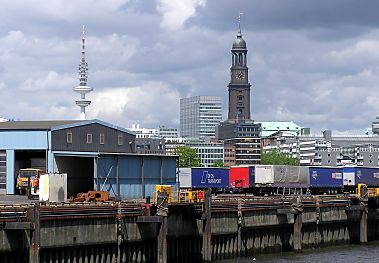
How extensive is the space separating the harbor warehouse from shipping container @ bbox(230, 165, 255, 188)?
20310 millimetres

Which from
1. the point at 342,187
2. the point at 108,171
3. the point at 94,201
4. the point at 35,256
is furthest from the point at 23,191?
the point at 342,187

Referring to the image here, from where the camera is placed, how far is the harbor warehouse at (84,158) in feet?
299

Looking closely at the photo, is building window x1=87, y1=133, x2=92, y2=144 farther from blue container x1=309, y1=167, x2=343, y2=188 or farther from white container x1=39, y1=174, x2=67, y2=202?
blue container x1=309, y1=167, x2=343, y2=188

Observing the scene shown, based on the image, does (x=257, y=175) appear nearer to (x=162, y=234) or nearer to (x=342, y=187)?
(x=342, y=187)

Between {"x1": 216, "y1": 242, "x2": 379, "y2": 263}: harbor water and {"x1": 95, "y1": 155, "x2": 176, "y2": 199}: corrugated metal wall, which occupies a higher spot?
{"x1": 95, "y1": 155, "x2": 176, "y2": 199}: corrugated metal wall

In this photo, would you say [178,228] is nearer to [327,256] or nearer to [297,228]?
[297,228]

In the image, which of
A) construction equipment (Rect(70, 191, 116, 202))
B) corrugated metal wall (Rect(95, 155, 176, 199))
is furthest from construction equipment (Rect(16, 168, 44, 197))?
construction equipment (Rect(70, 191, 116, 202))

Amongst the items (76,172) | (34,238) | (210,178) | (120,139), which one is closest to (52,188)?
(34,238)

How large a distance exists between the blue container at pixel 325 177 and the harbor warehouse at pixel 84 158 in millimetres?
36057

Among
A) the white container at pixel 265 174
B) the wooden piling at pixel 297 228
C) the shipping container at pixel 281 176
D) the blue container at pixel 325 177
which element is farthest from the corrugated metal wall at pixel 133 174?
the blue container at pixel 325 177

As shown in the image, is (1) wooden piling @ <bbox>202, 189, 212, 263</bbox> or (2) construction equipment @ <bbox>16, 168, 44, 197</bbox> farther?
(2) construction equipment @ <bbox>16, 168, 44, 197</bbox>

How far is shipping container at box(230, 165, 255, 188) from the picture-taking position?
130m

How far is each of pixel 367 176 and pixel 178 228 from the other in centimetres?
8239

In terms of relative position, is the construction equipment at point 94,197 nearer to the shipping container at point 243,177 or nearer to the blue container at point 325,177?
the shipping container at point 243,177
